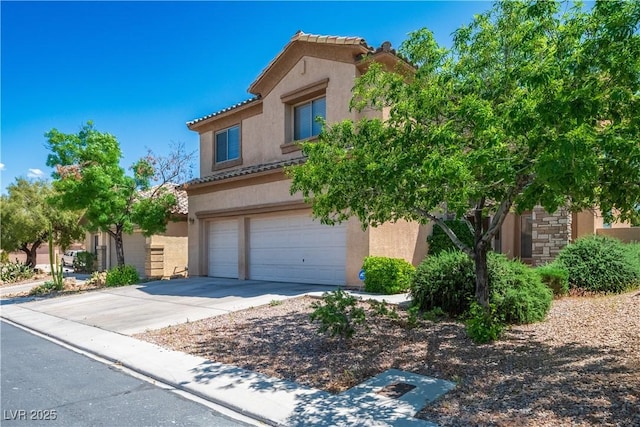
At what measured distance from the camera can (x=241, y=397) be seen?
17.9ft

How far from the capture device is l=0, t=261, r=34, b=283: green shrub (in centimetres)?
2459

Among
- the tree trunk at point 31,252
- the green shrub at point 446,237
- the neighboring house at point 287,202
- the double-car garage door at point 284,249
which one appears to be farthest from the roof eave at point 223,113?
the tree trunk at point 31,252

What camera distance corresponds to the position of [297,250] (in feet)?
51.1

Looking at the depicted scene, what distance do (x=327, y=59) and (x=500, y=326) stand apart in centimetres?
1098

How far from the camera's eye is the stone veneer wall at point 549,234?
15.3 meters

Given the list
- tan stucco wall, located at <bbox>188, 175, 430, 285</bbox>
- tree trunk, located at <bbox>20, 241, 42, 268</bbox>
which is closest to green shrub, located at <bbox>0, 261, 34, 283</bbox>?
tree trunk, located at <bbox>20, 241, 42, 268</bbox>

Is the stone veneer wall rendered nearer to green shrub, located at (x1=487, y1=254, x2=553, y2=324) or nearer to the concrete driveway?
green shrub, located at (x1=487, y1=254, x2=553, y2=324)

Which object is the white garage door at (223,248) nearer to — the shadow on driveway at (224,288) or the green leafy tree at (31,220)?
the shadow on driveway at (224,288)

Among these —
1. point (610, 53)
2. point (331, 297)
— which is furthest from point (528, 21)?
point (331, 297)

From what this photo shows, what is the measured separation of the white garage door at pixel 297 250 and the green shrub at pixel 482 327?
23.1ft

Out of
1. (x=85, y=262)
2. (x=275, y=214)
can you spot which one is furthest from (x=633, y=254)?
(x=85, y=262)

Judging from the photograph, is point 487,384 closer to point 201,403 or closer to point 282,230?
point 201,403

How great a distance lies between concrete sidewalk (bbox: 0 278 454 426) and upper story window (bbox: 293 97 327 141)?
5670 mm

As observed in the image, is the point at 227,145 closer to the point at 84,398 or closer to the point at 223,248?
the point at 223,248
